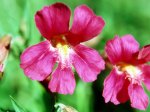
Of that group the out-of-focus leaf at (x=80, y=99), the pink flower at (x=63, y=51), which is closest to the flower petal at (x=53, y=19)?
the pink flower at (x=63, y=51)

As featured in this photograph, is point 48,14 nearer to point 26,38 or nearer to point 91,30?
point 91,30

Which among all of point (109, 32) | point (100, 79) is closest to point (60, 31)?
point (100, 79)

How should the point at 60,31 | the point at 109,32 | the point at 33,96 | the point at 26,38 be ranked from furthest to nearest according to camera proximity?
the point at 109,32
the point at 33,96
the point at 26,38
the point at 60,31

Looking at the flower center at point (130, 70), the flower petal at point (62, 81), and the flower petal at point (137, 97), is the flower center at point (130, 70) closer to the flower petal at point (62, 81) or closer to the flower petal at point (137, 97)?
the flower petal at point (137, 97)

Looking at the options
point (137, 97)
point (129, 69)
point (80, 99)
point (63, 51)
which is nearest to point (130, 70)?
point (129, 69)

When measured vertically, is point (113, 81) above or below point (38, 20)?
below

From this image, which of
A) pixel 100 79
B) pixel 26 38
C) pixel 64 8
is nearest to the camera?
pixel 64 8

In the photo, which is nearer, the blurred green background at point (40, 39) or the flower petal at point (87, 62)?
the flower petal at point (87, 62)
